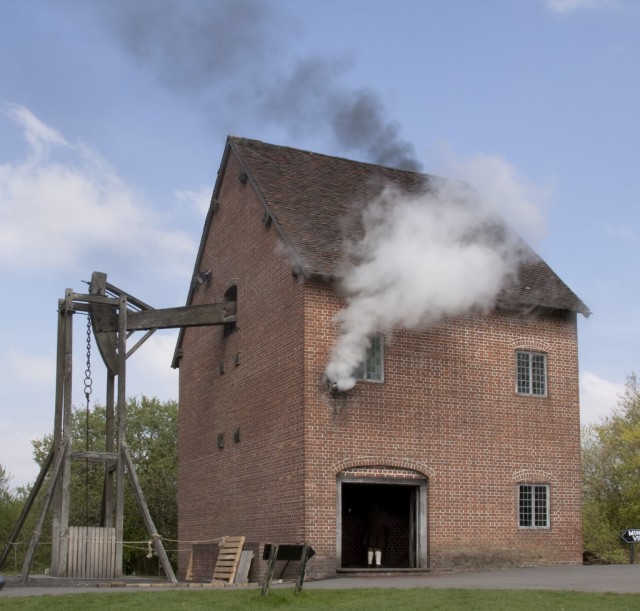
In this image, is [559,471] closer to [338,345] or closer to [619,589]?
[338,345]

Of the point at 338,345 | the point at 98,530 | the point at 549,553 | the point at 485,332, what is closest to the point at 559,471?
the point at 549,553

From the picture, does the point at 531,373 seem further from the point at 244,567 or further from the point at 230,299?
the point at 244,567

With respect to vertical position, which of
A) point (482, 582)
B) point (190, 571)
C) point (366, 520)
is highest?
point (366, 520)

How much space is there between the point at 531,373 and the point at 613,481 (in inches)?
963

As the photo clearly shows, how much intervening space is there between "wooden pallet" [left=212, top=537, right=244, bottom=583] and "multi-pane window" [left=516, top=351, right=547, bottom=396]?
25.6 feet

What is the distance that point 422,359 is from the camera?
2509 cm

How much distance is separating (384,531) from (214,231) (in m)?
9.68

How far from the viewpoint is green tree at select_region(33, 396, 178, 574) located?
170 ft

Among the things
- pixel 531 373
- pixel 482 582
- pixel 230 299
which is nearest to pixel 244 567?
pixel 482 582

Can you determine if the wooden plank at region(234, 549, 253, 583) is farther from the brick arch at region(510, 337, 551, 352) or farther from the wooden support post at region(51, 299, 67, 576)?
the brick arch at region(510, 337, 551, 352)

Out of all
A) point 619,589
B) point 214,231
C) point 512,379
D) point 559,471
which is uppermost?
point 214,231

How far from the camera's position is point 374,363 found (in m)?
24.6

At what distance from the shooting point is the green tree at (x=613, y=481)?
44625 mm

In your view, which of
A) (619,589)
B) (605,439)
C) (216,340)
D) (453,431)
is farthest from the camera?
(605,439)
